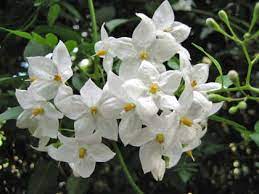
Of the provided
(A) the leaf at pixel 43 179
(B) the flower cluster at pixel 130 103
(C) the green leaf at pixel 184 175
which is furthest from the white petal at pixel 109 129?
(C) the green leaf at pixel 184 175

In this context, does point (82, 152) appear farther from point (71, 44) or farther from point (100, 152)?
point (71, 44)

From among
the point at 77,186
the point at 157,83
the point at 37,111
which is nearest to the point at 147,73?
the point at 157,83

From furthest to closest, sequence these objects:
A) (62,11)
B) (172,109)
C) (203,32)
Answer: (203,32)
(62,11)
(172,109)

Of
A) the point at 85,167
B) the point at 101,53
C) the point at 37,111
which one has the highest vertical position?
the point at 101,53

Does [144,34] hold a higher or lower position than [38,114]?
higher

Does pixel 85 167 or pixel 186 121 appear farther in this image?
pixel 85 167

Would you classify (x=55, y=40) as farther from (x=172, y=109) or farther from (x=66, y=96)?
(x=172, y=109)

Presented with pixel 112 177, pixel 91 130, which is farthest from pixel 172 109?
pixel 112 177
